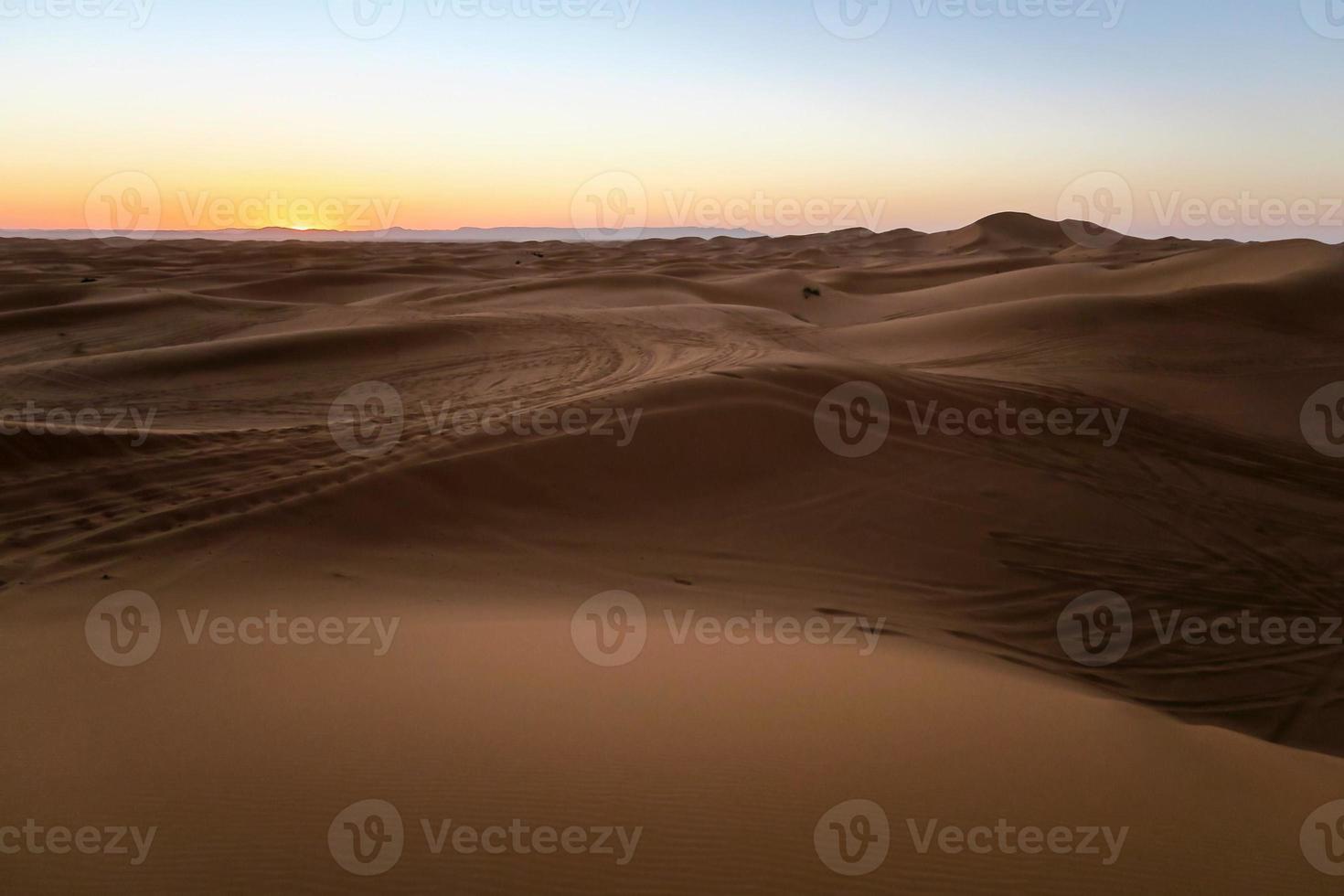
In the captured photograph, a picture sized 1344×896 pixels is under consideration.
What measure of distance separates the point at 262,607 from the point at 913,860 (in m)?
2.89

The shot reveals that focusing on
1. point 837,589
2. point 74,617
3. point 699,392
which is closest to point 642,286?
point 699,392

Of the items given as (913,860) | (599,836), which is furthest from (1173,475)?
(599,836)

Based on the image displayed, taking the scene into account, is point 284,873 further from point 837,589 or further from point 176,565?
point 837,589

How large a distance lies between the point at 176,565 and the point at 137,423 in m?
3.29

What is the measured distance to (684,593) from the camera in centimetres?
423

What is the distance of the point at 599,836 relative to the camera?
2182mm

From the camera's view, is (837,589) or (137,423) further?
(137,423)

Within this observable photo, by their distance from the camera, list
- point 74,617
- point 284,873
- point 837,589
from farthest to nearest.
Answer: point 837,589 → point 74,617 → point 284,873

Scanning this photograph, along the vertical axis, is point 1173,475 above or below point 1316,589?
above

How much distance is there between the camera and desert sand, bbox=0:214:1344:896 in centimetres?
225

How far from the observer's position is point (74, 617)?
3.42 meters

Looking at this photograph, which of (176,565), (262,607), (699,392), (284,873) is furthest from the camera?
(699,392)

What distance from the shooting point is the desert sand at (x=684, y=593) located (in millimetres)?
2252

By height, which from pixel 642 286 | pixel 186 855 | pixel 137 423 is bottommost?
pixel 186 855
